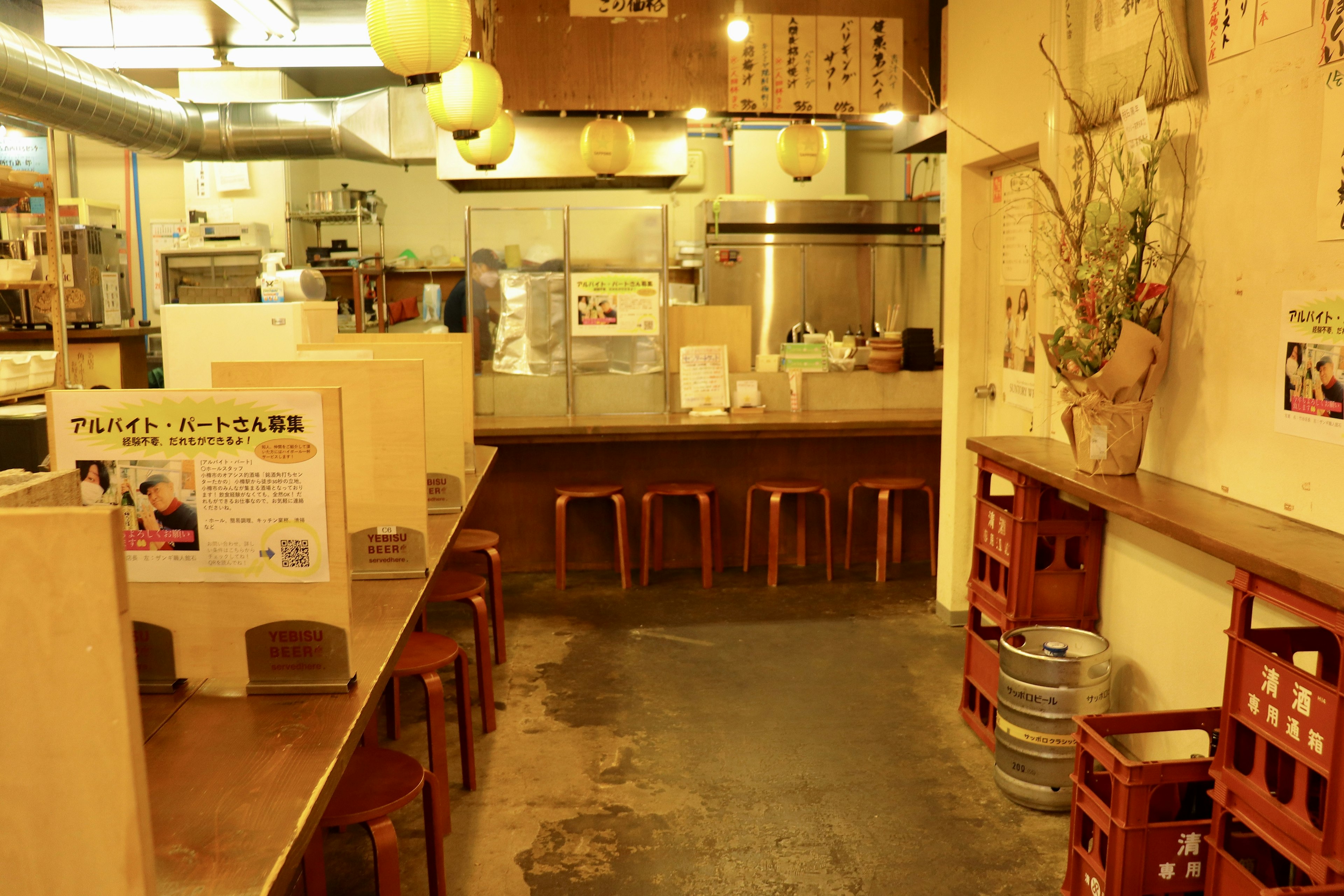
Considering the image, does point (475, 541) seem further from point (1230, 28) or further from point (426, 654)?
point (1230, 28)

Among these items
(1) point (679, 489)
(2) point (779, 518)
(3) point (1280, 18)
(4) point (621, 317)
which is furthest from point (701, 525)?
(3) point (1280, 18)

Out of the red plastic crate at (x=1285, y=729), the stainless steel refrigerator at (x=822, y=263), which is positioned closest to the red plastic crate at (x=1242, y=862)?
the red plastic crate at (x=1285, y=729)

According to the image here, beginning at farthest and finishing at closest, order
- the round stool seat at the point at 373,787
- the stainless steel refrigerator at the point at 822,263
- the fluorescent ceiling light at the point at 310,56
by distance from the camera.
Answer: the stainless steel refrigerator at the point at 822,263 < the fluorescent ceiling light at the point at 310,56 < the round stool seat at the point at 373,787

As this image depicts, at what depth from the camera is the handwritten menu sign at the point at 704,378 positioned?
219 inches

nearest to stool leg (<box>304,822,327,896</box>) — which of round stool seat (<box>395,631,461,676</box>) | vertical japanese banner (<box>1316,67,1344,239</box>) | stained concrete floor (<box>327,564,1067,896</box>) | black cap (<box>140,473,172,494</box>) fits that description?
stained concrete floor (<box>327,564,1067,896</box>)

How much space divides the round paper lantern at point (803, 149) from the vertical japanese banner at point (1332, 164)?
3801 mm

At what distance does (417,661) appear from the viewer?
275 cm

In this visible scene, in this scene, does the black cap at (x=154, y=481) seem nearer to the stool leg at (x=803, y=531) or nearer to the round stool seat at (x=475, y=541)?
the round stool seat at (x=475, y=541)

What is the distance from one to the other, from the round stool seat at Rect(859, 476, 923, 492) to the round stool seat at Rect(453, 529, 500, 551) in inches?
82.1

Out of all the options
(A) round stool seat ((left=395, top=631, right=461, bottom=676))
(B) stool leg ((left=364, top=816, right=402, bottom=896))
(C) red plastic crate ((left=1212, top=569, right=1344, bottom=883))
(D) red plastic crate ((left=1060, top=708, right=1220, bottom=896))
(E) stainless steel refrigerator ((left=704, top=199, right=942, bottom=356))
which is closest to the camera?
(C) red plastic crate ((left=1212, top=569, right=1344, bottom=883))

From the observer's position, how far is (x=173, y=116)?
711 cm

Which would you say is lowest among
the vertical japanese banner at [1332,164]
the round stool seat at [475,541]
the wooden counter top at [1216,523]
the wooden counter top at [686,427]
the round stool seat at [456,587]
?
the round stool seat at [456,587]

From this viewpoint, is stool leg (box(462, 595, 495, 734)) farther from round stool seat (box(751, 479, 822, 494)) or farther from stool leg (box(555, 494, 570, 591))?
round stool seat (box(751, 479, 822, 494))

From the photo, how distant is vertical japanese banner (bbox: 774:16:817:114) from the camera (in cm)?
514
